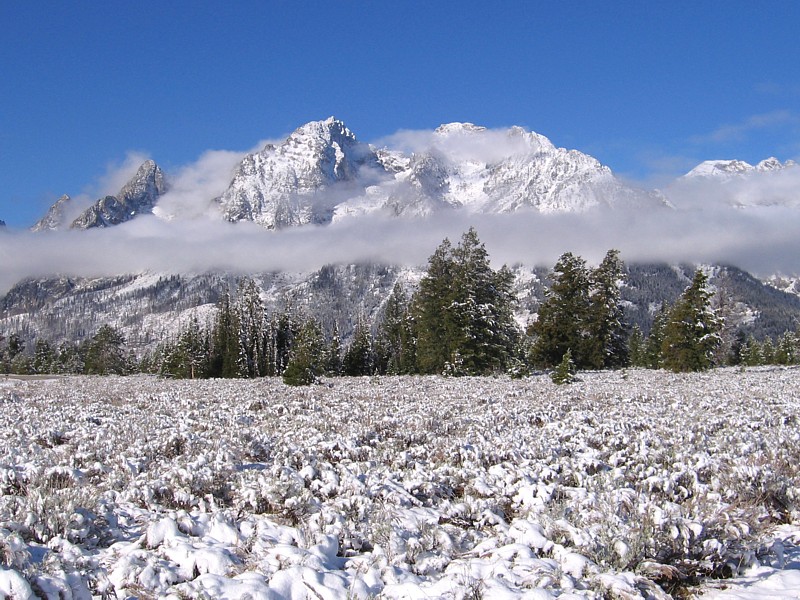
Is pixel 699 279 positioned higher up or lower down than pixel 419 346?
higher up

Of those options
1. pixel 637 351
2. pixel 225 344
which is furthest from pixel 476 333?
pixel 637 351

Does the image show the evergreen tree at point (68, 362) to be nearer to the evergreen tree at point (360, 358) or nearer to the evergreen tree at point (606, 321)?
the evergreen tree at point (360, 358)

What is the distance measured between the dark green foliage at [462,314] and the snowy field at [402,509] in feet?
93.6

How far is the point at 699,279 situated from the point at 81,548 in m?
44.1

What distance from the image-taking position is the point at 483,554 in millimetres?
5660

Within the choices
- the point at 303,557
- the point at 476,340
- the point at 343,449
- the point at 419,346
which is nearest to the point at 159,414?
the point at 343,449

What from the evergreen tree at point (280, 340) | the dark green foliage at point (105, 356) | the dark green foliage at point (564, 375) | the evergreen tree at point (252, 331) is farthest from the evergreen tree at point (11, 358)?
the dark green foliage at point (564, 375)

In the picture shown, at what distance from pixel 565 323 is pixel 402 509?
43577 mm

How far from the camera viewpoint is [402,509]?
270 inches

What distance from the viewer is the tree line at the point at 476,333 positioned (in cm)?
3959

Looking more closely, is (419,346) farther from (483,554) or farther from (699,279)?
(483,554)

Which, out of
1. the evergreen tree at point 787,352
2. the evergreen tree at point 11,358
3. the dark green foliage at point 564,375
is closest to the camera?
the dark green foliage at point 564,375

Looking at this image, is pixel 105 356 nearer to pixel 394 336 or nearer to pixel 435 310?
pixel 394 336

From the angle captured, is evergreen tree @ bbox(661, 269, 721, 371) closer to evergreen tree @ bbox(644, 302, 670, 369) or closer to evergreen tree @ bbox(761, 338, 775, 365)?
evergreen tree @ bbox(644, 302, 670, 369)
